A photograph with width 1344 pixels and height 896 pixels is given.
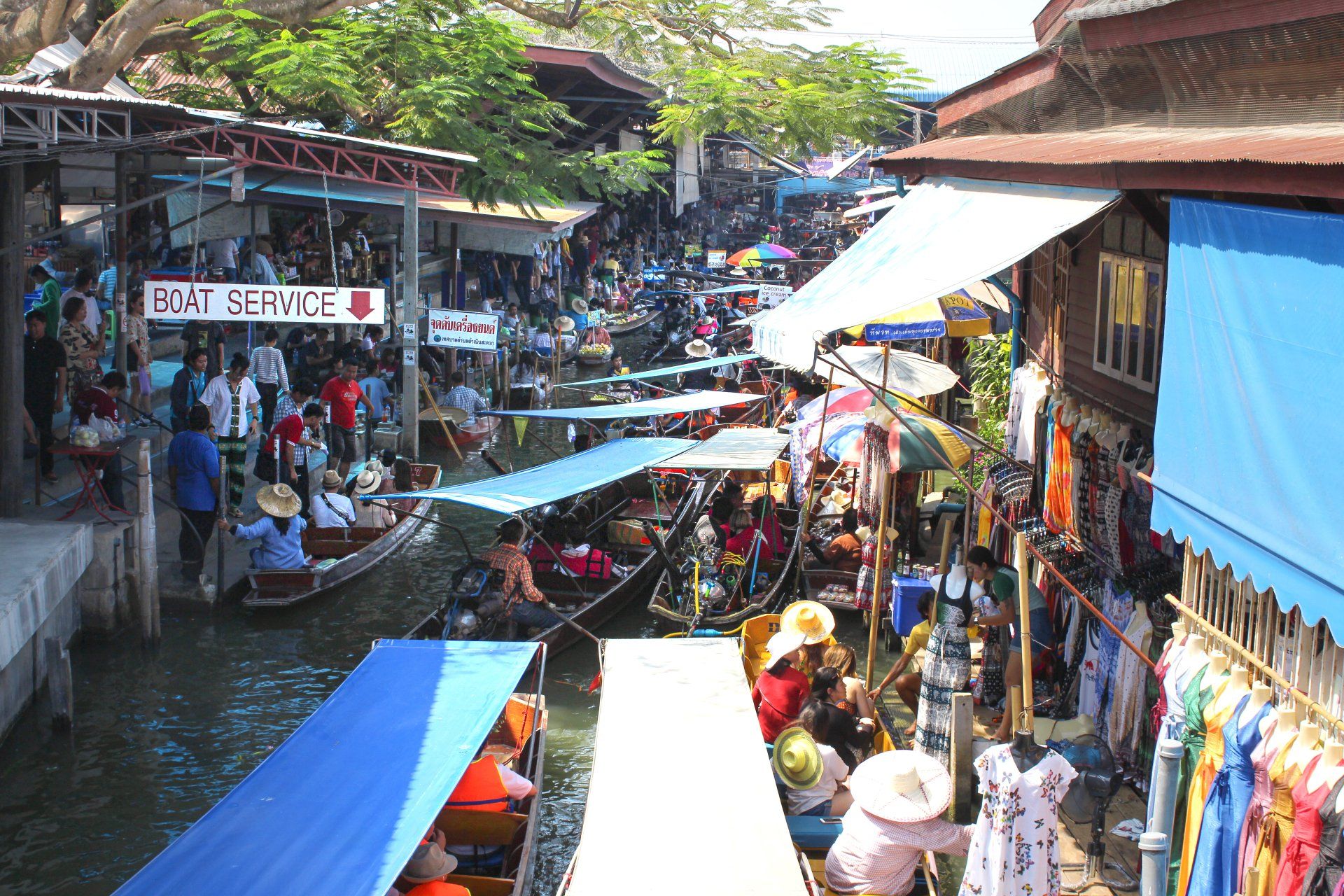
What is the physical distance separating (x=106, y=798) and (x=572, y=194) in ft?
53.1

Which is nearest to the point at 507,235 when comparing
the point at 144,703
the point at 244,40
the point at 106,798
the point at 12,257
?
the point at 244,40

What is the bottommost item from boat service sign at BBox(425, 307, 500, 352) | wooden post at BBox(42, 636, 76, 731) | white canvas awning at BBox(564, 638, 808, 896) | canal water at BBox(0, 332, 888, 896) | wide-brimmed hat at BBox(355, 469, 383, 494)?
canal water at BBox(0, 332, 888, 896)

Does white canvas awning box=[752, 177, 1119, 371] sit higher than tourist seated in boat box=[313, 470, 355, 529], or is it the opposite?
white canvas awning box=[752, 177, 1119, 371]

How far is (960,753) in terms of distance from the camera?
7.41m

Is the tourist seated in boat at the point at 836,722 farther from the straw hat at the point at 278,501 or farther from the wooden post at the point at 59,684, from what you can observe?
the straw hat at the point at 278,501

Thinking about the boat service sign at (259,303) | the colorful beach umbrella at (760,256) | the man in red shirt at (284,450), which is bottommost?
the man in red shirt at (284,450)

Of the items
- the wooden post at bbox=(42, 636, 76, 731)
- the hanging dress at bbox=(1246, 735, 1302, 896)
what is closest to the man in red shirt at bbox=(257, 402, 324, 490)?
the wooden post at bbox=(42, 636, 76, 731)

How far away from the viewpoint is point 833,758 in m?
7.16

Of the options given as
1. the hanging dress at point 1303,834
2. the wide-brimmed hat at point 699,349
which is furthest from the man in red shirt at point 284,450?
the hanging dress at point 1303,834

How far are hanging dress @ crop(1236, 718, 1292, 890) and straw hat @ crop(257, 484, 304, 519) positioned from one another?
9.38 metres

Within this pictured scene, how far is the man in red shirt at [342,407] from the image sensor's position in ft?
50.8

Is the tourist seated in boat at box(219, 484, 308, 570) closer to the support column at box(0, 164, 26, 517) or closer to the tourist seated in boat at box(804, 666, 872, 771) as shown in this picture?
the support column at box(0, 164, 26, 517)

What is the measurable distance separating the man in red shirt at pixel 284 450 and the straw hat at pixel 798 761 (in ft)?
27.0

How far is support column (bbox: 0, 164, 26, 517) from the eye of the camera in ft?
35.6
